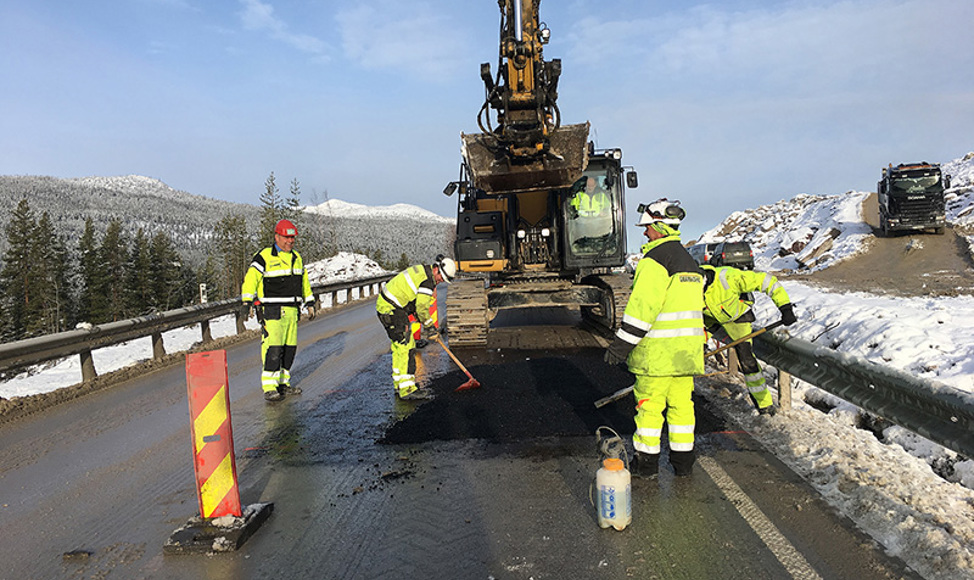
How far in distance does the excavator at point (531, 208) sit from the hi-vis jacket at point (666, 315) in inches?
179

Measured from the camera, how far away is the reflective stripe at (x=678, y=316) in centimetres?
415

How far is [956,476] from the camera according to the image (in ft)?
14.7

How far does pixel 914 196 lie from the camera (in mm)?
29156

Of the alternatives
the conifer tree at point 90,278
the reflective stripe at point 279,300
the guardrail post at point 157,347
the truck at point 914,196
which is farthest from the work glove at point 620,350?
the conifer tree at point 90,278

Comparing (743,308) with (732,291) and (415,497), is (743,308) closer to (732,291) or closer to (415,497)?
(732,291)

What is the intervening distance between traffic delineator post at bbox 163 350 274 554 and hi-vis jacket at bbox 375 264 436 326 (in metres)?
3.48

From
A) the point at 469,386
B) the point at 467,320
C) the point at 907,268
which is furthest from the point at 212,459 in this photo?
the point at 907,268

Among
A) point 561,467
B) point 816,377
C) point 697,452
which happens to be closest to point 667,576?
point 561,467

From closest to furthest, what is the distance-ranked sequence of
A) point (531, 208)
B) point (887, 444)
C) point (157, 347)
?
point (887, 444) → point (157, 347) → point (531, 208)

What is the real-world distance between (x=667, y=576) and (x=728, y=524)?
2.44ft

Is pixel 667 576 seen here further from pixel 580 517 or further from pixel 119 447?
pixel 119 447

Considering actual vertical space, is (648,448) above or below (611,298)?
below

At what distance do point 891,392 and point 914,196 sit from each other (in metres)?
31.8

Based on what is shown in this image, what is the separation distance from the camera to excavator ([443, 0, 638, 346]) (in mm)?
8094
